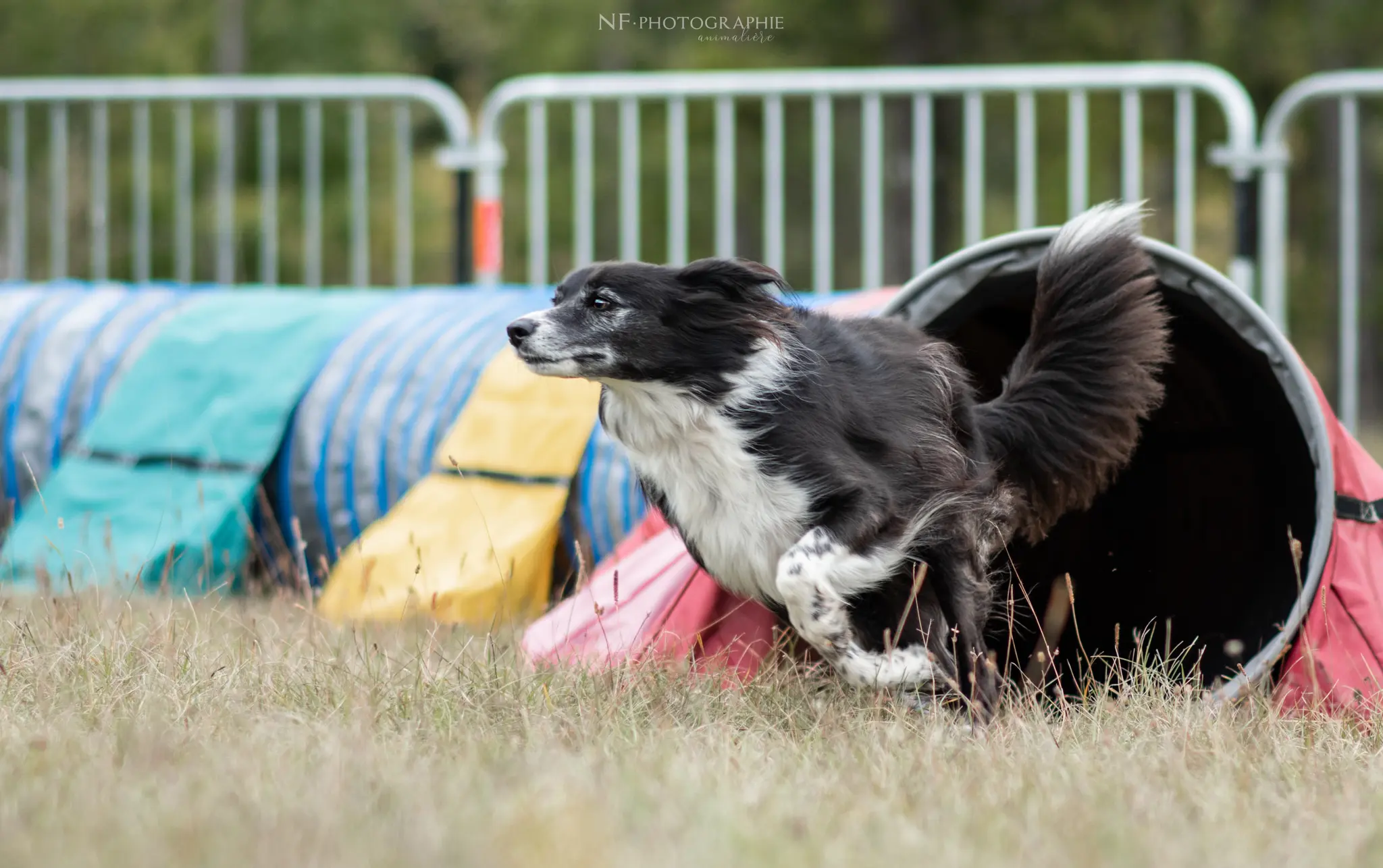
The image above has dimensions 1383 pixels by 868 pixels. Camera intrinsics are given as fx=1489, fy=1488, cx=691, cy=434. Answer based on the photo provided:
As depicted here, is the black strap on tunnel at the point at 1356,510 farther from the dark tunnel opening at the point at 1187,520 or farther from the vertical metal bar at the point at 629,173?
the vertical metal bar at the point at 629,173

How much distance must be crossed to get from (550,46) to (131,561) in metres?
15.6

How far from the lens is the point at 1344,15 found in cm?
1430

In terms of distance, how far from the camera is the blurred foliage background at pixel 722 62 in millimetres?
14539

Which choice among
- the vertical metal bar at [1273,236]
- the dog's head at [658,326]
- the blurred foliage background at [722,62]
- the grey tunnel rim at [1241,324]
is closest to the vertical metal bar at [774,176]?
the vertical metal bar at [1273,236]

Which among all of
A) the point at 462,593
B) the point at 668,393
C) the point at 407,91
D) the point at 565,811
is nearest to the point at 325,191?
the point at 407,91

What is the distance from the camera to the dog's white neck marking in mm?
3596

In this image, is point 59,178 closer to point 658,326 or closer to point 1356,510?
point 658,326

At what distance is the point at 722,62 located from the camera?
15.3 meters

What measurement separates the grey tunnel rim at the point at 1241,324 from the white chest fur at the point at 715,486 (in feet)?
2.69

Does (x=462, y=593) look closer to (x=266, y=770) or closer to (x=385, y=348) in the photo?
(x=385, y=348)

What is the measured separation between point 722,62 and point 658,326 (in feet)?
40.1

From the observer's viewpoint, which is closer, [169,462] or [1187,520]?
[1187,520]

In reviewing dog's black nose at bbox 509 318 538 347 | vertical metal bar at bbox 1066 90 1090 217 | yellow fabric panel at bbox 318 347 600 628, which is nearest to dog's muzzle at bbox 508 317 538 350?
dog's black nose at bbox 509 318 538 347

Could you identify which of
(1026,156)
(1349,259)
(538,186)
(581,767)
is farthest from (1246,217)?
(581,767)
